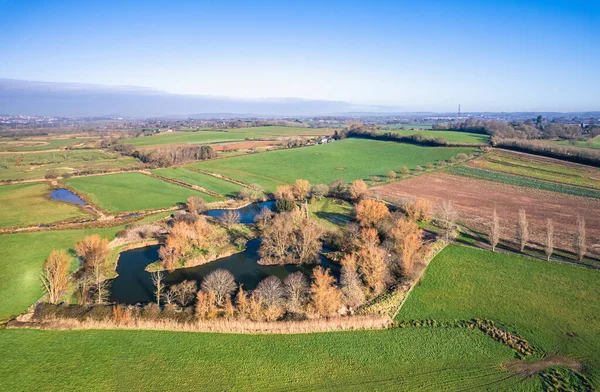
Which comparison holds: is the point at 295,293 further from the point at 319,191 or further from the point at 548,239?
the point at 319,191

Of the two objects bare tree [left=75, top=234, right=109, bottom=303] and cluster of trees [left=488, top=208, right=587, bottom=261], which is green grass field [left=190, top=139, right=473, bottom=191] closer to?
bare tree [left=75, top=234, right=109, bottom=303]

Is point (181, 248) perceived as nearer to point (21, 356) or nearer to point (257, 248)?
point (257, 248)

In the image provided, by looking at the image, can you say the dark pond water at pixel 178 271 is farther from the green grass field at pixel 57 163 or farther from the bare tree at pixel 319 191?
the green grass field at pixel 57 163

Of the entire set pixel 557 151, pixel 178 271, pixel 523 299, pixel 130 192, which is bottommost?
pixel 178 271

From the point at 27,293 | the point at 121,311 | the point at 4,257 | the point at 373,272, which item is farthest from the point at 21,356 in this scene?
the point at 373,272

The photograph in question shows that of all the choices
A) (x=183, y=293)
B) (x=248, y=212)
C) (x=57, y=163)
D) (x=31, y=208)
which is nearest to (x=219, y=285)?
(x=183, y=293)

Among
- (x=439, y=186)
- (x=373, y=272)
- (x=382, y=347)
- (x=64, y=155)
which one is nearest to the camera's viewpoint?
(x=382, y=347)

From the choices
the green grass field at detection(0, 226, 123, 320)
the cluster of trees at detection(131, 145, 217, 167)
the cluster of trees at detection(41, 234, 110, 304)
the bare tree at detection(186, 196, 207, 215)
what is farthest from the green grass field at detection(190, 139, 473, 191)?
the cluster of trees at detection(41, 234, 110, 304)
